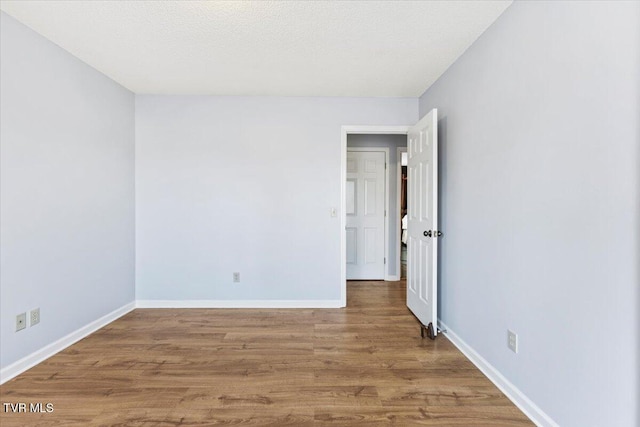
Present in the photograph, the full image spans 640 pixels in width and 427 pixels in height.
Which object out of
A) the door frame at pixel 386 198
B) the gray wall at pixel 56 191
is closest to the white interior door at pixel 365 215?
the door frame at pixel 386 198

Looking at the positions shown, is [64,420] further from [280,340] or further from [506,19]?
A: [506,19]

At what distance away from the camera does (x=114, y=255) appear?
336cm

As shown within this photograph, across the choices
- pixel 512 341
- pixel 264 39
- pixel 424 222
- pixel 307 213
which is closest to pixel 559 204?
pixel 512 341

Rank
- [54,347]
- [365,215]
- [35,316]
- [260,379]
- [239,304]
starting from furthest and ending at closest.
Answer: [365,215]
[239,304]
[54,347]
[35,316]
[260,379]

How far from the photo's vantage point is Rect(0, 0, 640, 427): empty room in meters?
1.53

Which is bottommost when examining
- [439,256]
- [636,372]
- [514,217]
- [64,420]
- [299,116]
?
[64,420]

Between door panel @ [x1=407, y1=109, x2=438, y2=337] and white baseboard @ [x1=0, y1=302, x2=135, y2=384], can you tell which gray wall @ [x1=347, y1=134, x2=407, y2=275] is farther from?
white baseboard @ [x1=0, y1=302, x2=135, y2=384]

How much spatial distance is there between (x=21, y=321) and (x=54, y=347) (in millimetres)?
416

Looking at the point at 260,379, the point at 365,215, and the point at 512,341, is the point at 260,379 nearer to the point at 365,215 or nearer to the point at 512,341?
the point at 512,341

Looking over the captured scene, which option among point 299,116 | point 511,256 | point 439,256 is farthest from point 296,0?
point 439,256

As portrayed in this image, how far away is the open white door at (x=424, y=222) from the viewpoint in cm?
291

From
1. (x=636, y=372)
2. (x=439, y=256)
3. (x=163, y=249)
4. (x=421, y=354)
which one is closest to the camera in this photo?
(x=636, y=372)

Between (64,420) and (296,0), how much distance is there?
9.09ft

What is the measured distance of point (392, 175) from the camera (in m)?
5.18
